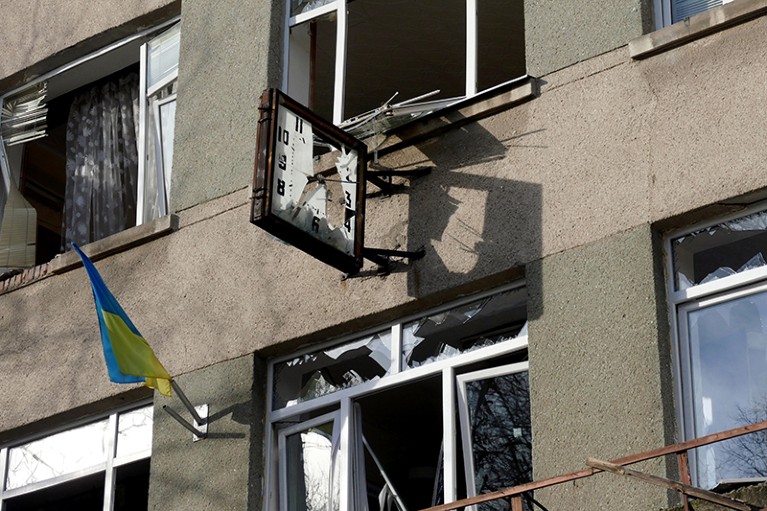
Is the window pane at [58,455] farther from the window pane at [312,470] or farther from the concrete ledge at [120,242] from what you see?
the window pane at [312,470]

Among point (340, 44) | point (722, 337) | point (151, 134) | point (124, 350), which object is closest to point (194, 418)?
point (124, 350)

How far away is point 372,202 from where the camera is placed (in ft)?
36.9

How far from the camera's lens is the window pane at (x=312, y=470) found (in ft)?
35.5

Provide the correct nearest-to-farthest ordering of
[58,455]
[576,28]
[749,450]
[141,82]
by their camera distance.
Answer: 1. [749,450]
2. [576,28]
3. [58,455]
4. [141,82]

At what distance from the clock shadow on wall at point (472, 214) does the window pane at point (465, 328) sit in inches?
6.2

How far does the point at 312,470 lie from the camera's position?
1099 centimetres

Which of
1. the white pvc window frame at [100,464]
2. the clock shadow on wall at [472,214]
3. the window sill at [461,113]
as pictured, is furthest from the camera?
the white pvc window frame at [100,464]

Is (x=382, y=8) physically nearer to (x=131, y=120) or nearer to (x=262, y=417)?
(x=131, y=120)

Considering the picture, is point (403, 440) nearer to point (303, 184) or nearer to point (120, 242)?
point (303, 184)

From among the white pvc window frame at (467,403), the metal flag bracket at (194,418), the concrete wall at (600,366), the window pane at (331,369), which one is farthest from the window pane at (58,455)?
the concrete wall at (600,366)

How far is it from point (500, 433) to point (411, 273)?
1.30 metres

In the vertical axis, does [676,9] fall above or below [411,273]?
above

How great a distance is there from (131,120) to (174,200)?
76.6 inches

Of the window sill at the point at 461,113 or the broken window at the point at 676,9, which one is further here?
the window sill at the point at 461,113
